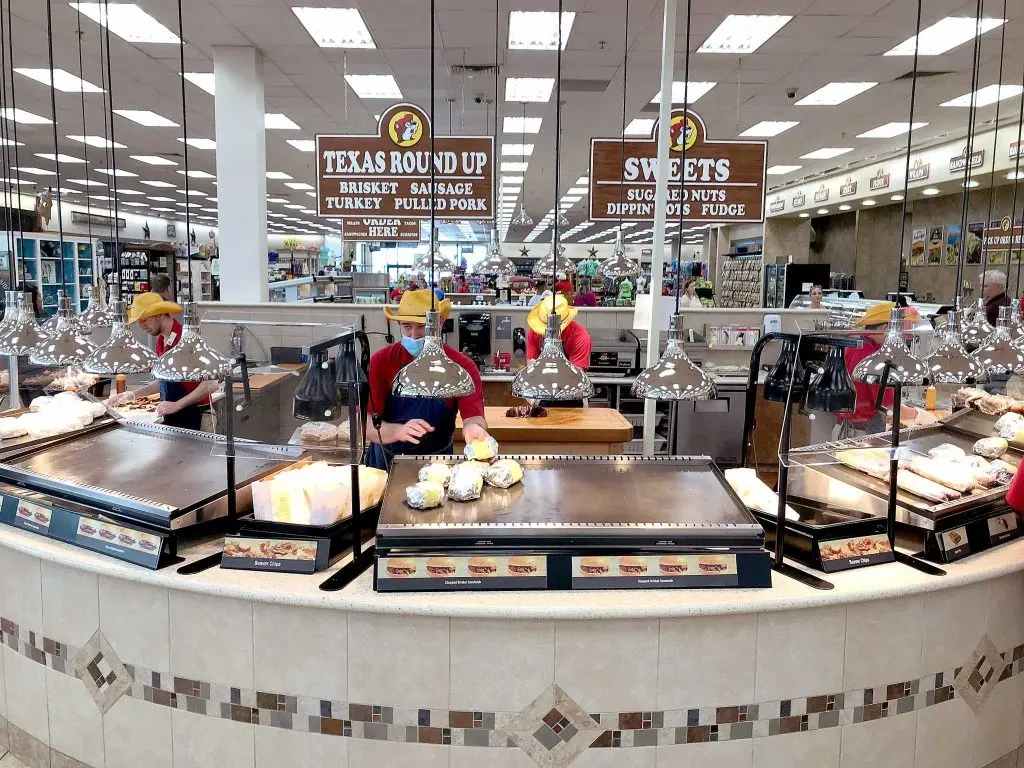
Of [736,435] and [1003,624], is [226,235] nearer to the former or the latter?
[736,435]

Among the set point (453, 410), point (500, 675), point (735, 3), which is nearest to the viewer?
point (500, 675)

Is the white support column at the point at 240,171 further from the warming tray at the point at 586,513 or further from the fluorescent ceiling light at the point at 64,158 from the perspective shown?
the fluorescent ceiling light at the point at 64,158

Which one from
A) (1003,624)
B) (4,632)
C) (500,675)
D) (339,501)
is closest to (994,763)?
(1003,624)

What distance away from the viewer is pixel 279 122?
1030cm

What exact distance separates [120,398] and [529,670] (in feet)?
13.4

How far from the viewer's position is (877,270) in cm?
1568

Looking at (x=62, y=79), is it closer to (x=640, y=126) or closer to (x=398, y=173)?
(x=398, y=173)

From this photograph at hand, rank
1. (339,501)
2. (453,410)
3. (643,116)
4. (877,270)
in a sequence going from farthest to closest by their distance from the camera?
1. (877,270)
2. (643,116)
3. (453,410)
4. (339,501)

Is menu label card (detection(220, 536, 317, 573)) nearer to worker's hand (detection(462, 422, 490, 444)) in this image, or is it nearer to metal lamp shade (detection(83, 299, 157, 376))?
metal lamp shade (detection(83, 299, 157, 376))

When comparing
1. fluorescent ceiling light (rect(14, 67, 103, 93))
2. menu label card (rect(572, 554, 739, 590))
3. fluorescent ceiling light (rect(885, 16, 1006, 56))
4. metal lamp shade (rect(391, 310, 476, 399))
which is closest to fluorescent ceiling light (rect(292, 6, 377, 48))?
fluorescent ceiling light (rect(14, 67, 103, 93))

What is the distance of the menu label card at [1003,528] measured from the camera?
2875mm

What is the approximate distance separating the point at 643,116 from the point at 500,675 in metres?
8.52

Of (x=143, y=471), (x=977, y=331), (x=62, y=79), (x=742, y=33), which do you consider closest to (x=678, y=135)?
(x=742, y=33)

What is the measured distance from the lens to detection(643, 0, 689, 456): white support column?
4.32 m
